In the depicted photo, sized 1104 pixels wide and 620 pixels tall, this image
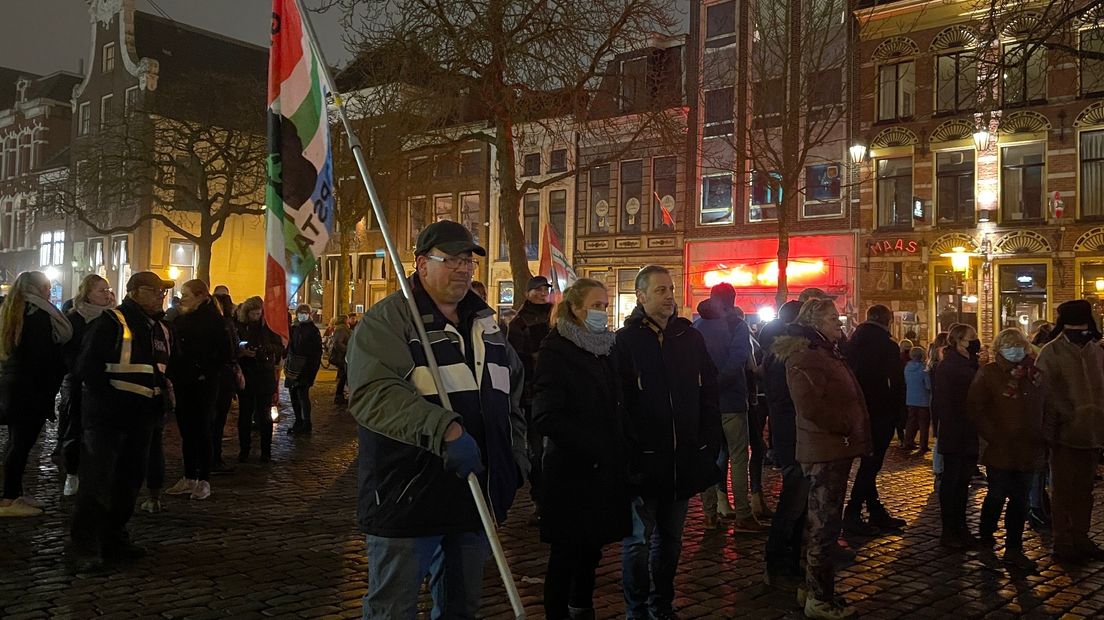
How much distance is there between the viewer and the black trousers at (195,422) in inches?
337

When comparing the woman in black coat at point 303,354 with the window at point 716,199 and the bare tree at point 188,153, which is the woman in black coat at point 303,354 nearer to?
the bare tree at point 188,153

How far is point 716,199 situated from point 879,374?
24.3m

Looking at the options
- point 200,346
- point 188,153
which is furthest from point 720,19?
point 200,346

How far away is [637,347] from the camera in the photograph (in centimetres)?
500

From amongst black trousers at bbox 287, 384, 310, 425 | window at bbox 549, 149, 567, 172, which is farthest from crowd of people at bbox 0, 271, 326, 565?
window at bbox 549, 149, 567, 172

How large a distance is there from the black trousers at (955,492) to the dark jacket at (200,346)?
635 cm

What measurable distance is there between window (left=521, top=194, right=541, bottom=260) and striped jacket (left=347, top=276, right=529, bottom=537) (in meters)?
32.4

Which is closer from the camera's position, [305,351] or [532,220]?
[305,351]

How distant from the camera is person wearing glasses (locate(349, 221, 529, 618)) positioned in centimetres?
327

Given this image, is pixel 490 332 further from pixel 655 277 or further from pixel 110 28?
pixel 110 28

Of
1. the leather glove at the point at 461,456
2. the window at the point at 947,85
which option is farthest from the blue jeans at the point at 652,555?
the window at the point at 947,85

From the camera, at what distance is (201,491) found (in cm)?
865

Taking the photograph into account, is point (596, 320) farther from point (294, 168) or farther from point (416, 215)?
point (416, 215)

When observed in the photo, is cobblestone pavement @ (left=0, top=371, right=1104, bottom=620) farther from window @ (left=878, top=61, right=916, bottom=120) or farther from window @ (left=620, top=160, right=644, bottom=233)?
window @ (left=620, top=160, right=644, bottom=233)
